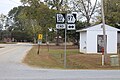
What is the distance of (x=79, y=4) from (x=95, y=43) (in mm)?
39484

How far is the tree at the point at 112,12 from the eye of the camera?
199 feet

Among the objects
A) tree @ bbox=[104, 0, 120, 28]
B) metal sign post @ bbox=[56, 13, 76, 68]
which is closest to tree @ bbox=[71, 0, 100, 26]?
tree @ bbox=[104, 0, 120, 28]

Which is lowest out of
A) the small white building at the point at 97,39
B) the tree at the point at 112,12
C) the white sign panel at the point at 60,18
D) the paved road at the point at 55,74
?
the paved road at the point at 55,74

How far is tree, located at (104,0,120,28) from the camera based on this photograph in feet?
199

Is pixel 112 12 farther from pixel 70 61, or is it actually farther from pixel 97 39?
pixel 70 61

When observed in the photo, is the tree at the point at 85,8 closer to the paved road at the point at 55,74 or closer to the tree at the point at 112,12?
the tree at the point at 112,12

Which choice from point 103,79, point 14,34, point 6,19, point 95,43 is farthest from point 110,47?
point 6,19

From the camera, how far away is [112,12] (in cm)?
6312

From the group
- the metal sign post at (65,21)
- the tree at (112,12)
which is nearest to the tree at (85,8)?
the tree at (112,12)

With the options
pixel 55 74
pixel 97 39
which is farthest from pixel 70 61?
pixel 55 74

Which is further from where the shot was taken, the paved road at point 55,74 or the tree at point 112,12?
the tree at point 112,12

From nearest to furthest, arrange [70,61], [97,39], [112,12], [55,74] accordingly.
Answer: [55,74], [70,61], [97,39], [112,12]

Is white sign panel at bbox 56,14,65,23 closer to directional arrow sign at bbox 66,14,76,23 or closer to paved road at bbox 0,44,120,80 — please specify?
directional arrow sign at bbox 66,14,76,23

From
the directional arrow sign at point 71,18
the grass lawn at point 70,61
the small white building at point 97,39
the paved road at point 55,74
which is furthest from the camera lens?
the small white building at point 97,39
